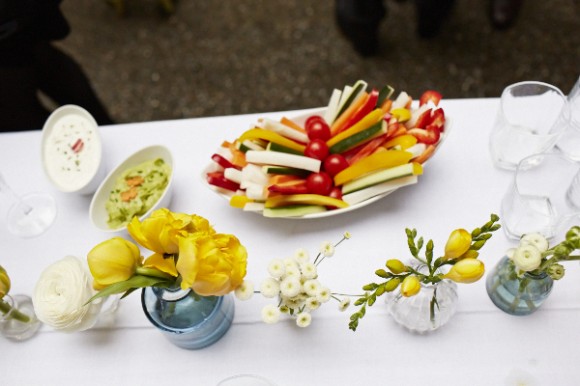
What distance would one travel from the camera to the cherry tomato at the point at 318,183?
105 centimetres

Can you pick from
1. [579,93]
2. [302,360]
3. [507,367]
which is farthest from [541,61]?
[302,360]

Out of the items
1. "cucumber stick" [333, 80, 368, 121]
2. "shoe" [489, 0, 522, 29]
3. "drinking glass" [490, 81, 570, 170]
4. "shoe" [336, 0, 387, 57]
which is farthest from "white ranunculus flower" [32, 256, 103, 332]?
"shoe" [489, 0, 522, 29]

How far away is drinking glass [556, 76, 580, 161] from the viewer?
3.51 ft

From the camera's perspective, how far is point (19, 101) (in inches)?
63.9

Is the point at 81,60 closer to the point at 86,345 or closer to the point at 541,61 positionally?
the point at 86,345

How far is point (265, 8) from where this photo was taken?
252cm

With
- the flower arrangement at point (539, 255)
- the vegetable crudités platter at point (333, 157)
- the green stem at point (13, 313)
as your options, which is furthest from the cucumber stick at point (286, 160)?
the green stem at point (13, 313)

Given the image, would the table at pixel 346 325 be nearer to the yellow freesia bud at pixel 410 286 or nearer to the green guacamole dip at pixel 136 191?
the green guacamole dip at pixel 136 191

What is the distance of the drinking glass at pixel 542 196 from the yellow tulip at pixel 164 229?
61 centimetres

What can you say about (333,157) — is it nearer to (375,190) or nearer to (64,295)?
(375,190)

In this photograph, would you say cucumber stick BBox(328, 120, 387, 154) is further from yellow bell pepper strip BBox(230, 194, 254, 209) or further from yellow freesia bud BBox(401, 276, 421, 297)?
yellow freesia bud BBox(401, 276, 421, 297)

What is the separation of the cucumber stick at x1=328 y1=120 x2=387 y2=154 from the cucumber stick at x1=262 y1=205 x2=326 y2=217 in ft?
0.44

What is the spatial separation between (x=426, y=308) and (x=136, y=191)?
2.10ft

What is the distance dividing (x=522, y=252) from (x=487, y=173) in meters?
0.43
